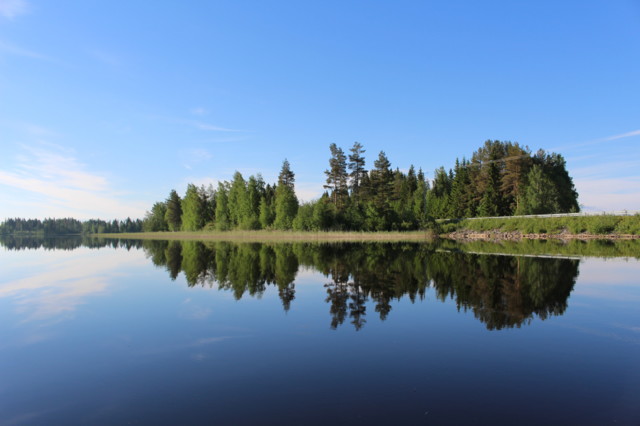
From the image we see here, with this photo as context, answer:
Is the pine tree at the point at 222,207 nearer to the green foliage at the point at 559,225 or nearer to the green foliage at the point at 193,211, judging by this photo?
the green foliage at the point at 193,211

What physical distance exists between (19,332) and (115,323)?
209 cm

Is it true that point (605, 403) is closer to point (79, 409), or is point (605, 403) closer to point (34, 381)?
point (79, 409)

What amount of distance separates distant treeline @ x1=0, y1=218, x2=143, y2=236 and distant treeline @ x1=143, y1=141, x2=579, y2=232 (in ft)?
350

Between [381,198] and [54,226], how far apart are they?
17914 cm

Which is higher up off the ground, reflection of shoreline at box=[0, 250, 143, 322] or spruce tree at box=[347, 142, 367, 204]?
spruce tree at box=[347, 142, 367, 204]

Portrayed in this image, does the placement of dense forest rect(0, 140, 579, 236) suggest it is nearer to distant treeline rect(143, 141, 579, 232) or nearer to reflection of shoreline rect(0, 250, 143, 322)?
distant treeline rect(143, 141, 579, 232)

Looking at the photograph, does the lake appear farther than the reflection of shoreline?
No

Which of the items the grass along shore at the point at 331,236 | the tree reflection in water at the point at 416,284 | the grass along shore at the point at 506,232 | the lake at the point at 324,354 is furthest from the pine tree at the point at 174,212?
the lake at the point at 324,354

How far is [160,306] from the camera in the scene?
12086mm

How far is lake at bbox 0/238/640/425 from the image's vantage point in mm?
5270

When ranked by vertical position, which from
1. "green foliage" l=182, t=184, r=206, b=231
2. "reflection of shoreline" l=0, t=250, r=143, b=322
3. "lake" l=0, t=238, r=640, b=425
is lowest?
"lake" l=0, t=238, r=640, b=425

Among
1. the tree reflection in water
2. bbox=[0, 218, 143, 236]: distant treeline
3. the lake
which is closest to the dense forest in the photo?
the tree reflection in water

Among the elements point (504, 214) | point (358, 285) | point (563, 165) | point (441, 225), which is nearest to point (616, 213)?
point (504, 214)

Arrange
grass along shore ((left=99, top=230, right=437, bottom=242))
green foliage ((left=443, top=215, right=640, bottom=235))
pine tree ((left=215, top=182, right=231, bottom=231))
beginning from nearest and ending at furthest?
1. green foliage ((left=443, top=215, right=640, bottom=235))
2. grass along shore ((left=99, top=230, right=437, bottom=242))
3. pine tree ((left=215, top=182, right=231, bottom=231))
